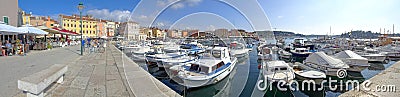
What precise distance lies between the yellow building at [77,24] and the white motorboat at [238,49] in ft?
176

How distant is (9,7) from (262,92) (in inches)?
813

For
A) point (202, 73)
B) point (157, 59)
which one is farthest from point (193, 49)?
point (202, 73)

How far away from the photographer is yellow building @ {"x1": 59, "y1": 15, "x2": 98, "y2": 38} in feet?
198

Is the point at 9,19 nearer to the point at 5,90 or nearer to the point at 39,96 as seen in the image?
the point at 5,90

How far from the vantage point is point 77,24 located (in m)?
64.4

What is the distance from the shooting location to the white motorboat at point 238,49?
22.0m

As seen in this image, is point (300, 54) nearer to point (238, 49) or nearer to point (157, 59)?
point (238, 49)

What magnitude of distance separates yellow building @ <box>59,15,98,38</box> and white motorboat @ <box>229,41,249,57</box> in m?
53.8

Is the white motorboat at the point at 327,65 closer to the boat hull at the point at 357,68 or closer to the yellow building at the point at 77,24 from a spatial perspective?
the boat hull at the point at 357,68

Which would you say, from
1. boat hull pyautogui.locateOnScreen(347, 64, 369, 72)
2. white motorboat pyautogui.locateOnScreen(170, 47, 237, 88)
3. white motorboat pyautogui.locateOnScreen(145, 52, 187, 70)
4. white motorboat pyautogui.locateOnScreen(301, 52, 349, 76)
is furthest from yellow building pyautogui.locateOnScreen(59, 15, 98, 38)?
boat hull pyautogui.locateOnScreen(347, 64, 369, 72)

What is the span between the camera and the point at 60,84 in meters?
4.81

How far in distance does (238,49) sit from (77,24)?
2374 inches

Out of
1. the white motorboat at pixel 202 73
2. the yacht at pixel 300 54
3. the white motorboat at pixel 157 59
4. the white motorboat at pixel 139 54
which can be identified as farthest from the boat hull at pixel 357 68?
the white motorboat at pixel 139 54

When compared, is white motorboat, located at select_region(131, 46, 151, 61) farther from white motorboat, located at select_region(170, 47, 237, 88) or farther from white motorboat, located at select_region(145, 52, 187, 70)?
white motorboat, located at select_region(170, 47, 237, 88)
